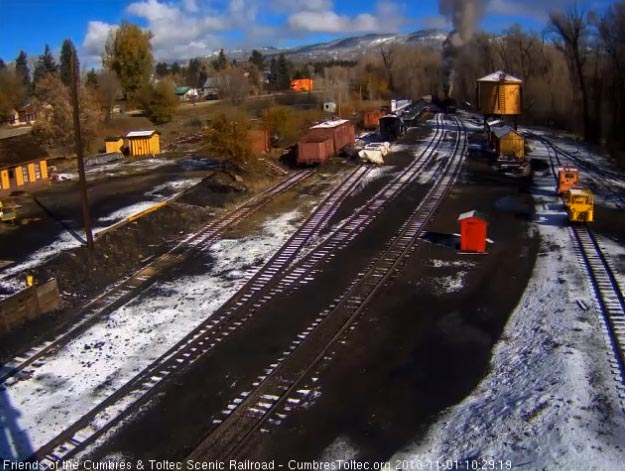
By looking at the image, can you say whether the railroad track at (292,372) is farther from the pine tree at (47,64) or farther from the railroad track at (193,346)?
the pine tree at (47,64)

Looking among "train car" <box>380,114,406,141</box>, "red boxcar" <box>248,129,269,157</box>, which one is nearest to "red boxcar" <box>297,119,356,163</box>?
"red boxcar" <box>248,129,269,157</box>

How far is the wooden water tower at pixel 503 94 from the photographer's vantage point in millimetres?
44562

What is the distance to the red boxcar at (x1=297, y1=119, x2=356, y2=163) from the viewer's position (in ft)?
115

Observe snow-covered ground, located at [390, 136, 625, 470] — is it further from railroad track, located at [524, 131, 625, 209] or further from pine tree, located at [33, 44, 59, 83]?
pine tree, located at [33, 44, 59, 83]

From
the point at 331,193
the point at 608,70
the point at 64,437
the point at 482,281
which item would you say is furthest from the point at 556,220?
the point at 608,70

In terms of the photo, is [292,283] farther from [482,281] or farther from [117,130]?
[117,130]

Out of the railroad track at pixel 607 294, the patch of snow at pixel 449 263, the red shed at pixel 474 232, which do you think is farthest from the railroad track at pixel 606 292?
the patch of snow at pixel 449 263

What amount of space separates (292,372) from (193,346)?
2653 mm

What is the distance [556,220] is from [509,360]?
490 inches

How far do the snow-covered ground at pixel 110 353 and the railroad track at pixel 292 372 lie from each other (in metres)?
2.75

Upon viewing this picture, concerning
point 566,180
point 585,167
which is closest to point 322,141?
point 566,180

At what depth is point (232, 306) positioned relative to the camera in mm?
15266

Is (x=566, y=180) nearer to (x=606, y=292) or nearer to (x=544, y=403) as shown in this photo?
(x=606, y=292)

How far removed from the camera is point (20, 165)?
1188 inches
